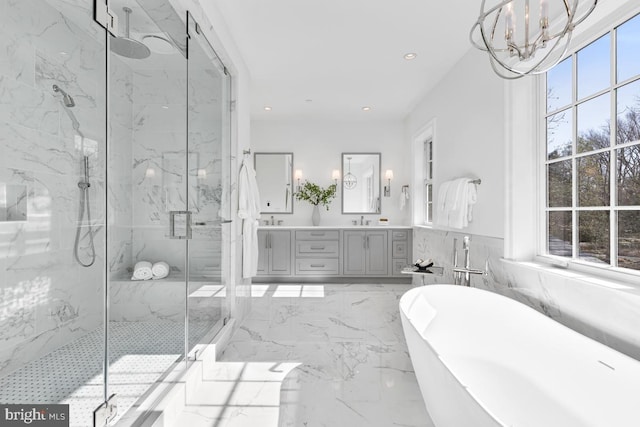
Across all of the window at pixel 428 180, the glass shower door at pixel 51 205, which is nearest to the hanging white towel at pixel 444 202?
the window at pixel 428 180

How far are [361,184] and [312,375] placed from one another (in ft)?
11.5

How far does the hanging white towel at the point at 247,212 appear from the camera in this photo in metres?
2.99

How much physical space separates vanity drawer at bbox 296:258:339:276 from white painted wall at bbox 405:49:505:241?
182 centimetres

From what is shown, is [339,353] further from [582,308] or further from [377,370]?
[582,308]

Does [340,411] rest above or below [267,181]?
below

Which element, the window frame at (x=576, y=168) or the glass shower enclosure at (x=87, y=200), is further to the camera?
the window frame at (x=576, y=168)

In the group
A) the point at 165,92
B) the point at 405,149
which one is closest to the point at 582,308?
the point at 165,92

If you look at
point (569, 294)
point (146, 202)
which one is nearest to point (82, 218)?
point (146, 202)

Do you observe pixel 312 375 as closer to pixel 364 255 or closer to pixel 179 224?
pixel 179 224

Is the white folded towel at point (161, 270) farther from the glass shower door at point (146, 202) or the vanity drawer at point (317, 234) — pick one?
the vanity drawer at point (317, 234)

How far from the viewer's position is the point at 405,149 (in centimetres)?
509

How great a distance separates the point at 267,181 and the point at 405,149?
2233 mm

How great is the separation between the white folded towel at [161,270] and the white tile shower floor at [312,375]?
2.30ft

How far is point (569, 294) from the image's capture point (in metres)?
1.74
